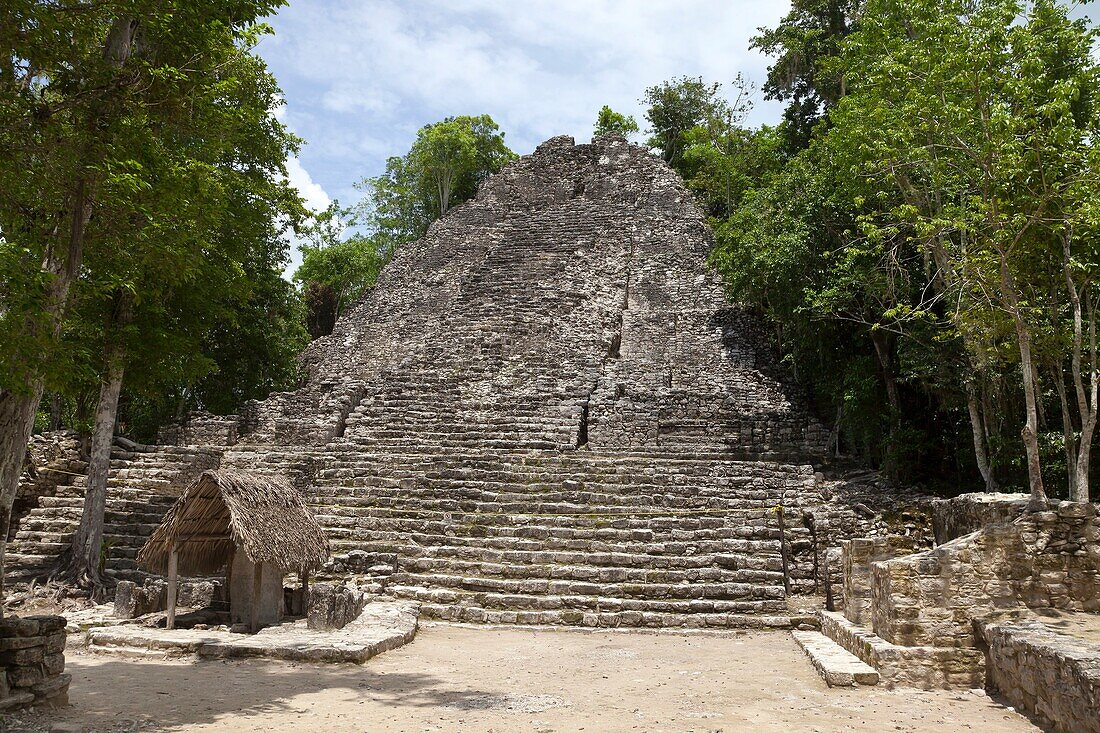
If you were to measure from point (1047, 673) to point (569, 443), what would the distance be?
9.57m

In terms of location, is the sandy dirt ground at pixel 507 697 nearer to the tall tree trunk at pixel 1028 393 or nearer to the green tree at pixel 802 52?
the tall tree trunk at pixel 1028 393

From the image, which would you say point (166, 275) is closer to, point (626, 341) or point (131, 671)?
point (131, 671)

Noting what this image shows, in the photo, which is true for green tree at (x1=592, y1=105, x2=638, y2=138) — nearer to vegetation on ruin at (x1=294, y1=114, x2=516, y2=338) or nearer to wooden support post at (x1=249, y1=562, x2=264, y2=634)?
vegetation on ruin at (x1=294, y1=114, x2=516, y2=338)

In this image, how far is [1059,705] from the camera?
4309 millimetres

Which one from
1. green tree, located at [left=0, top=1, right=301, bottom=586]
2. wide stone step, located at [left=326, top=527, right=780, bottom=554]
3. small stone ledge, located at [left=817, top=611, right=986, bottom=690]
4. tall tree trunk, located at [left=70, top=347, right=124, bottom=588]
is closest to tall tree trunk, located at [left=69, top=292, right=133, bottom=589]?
tall tree trunk, located at [left=70, top=347, right=124, bottom=588]

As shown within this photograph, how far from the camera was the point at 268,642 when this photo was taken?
708cm

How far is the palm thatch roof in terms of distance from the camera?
7.94m

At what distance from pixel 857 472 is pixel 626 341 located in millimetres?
7675

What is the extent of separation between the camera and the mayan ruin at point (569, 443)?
17.1 ft

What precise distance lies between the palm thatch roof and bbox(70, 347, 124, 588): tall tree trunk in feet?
7.86

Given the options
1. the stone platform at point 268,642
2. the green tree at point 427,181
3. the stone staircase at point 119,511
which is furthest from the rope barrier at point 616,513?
the green tree at point 427,181

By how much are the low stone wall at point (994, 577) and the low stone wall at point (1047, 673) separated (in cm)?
32

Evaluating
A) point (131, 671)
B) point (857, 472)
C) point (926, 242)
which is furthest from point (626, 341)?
point (131, 671)

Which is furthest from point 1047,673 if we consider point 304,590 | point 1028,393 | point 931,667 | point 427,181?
point 427,181
